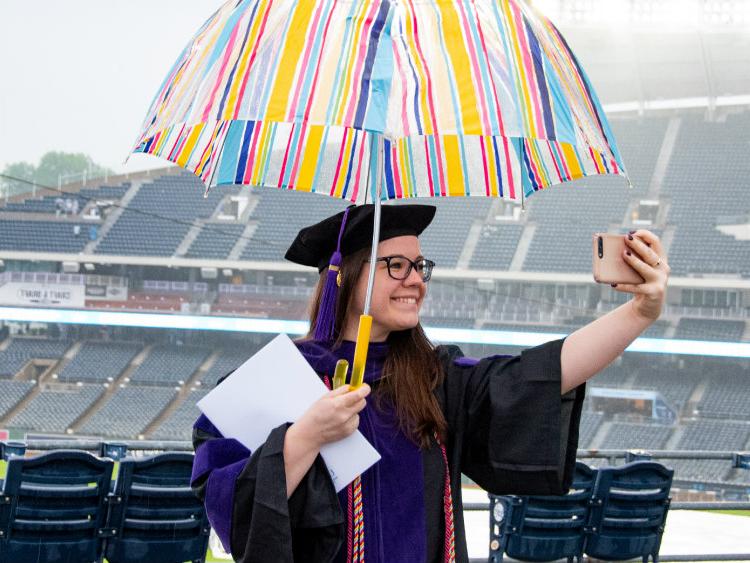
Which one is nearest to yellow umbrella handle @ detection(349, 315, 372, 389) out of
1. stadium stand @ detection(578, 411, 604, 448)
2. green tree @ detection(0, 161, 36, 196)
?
stadium stand @ detection(578, 411, 604, 448)

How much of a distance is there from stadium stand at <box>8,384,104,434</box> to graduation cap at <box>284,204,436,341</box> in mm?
18305

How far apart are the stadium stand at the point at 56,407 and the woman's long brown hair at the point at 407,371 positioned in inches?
722

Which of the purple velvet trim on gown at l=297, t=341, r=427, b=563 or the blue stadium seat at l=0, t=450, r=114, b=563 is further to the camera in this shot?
the blue stadium seat at l=0, t=450, r=114, b=563

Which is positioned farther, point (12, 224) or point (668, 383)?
point (12, 224)

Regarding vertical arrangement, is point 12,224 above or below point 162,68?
below

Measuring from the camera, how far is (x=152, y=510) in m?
3.53

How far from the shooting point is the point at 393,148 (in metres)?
1.93

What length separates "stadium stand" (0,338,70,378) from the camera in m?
21.2

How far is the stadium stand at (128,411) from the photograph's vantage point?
63.0ft

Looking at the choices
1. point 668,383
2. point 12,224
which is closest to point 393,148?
point 668,383

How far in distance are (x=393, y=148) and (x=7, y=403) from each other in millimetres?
19397

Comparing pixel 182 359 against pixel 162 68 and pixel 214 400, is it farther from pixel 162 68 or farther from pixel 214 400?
pixel 214 400

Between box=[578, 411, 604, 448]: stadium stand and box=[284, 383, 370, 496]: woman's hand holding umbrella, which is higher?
box=[284, 383, 370, 496]: woman's hand holding umbrella

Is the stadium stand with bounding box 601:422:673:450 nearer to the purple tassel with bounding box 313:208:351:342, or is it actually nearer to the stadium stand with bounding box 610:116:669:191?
the stadium stand with bounding box 610:116:669:191
